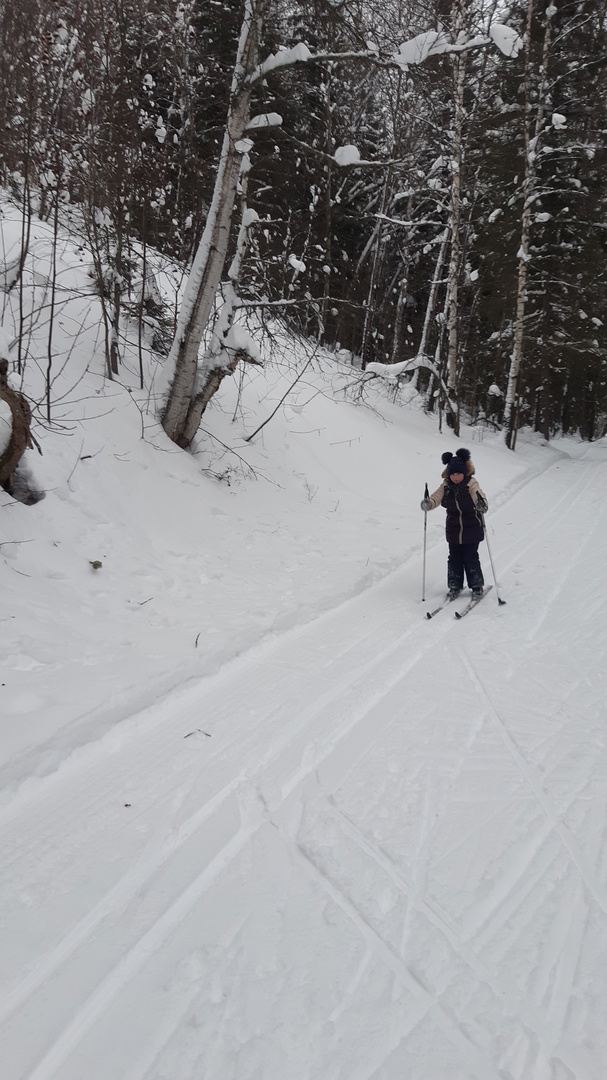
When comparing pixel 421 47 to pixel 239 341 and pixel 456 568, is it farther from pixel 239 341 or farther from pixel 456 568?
pixel 456 568

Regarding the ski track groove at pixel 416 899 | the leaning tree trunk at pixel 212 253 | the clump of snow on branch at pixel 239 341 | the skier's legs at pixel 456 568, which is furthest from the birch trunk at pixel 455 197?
the ski track groove at pixel 416 899

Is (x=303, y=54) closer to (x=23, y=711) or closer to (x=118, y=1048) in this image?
(x=23, y=711)

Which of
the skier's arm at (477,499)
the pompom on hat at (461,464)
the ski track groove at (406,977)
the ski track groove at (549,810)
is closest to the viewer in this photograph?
the ski track groove at (406,977)

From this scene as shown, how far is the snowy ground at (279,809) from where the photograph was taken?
2219mm

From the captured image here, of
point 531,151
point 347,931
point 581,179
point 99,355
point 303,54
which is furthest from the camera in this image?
point 581,179

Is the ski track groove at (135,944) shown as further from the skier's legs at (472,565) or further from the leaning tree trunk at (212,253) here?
the leaning tree trunk at (212,253)

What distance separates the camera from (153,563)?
6.95 metres

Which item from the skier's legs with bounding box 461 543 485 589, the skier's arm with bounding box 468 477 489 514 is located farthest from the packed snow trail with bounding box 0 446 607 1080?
the skier's arm with bounding box 468 477 489 514

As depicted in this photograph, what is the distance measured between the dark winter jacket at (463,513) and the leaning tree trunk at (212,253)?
13.3ft

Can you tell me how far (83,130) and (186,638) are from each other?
7.01m

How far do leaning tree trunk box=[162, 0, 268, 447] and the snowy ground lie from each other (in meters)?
1.54

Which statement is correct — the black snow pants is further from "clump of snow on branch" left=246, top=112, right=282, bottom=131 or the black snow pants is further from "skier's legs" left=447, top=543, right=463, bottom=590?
"clump of snow on branch" left=246, top=112, right=282, bottom=131

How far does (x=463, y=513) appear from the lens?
292 inches

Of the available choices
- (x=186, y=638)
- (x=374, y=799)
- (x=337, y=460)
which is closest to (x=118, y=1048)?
(x=374, y=799)
